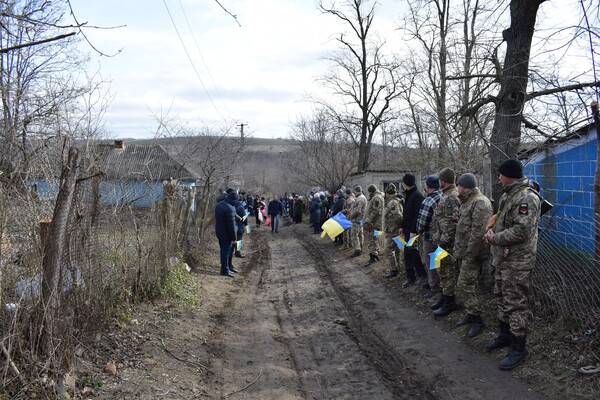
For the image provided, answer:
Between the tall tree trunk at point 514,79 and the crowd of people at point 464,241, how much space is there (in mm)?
1079

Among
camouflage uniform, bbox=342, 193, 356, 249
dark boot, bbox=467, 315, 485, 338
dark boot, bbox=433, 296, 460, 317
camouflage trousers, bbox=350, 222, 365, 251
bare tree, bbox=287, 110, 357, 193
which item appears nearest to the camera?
dark boot, bbox=467, 315, 485, 338

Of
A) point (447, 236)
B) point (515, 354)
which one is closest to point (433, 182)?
point (447, 236)

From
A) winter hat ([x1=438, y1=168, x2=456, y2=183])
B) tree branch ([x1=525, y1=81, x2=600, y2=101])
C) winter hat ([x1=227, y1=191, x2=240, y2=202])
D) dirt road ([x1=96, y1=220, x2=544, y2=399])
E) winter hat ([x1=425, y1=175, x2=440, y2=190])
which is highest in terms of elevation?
tree branch ([x1=525, y1=81, x2=600, y2=101])

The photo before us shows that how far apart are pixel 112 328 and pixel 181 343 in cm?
87

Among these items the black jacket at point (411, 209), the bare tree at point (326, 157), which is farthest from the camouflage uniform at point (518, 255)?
the bare tree at point (326, 157)

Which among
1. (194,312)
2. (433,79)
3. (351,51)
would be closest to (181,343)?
(194,312)

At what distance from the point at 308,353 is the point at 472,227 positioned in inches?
107

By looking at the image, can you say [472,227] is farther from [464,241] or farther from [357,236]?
[357,236]

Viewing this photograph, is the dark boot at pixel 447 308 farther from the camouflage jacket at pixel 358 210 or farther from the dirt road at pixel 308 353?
the camouflage jacket at pixel 358 210

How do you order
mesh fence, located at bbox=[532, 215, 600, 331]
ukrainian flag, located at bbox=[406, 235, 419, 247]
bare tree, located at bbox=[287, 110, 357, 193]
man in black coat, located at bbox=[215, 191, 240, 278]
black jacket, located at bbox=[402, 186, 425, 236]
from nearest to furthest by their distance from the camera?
mesh fence, located at bbox=[532, 215, 600, 331]
ukrainian flag, located at bbox=[406, 235, 419, 247]
black jacket, located at bbox=[402, 186, 425, 236]
man in black coat, located at bbox=[215, 191, 240, 278]
bare tree, located at bbox=[287, 110, 357, 193]

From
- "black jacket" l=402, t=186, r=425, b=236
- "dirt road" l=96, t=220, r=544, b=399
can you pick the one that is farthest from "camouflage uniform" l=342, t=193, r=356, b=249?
"black jacket" l=402, t=186, r=425, b=236

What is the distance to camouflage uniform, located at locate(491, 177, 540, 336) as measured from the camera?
5.40 meters

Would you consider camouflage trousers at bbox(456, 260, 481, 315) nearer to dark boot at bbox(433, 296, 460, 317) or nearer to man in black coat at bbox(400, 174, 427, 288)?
dark boot at bbox(433, 296, 460, 317)

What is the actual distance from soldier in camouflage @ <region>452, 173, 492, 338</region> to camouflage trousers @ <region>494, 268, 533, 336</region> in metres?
0.94
